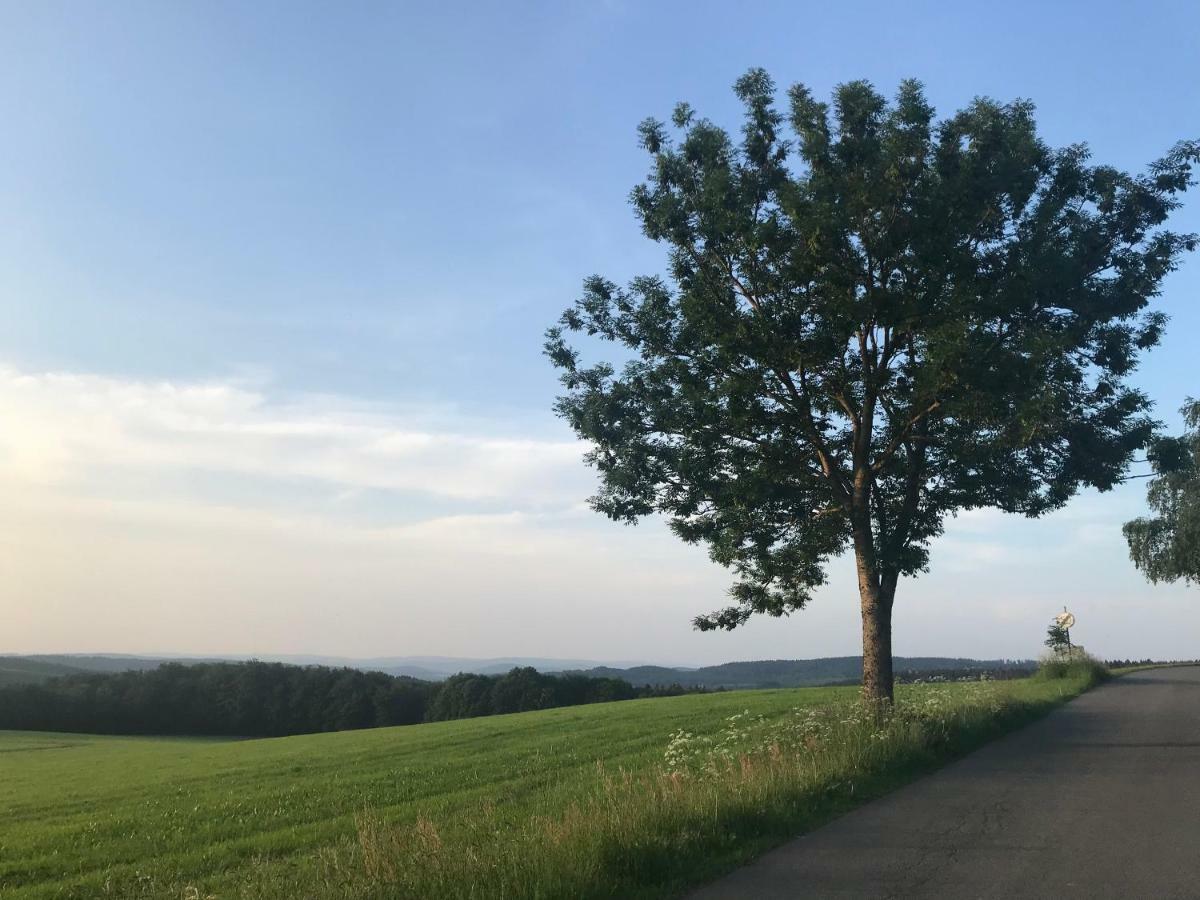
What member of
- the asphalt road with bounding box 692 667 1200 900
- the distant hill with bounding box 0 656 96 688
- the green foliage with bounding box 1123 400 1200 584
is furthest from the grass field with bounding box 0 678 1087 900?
the distant hill with bounding box 0 656 96 688

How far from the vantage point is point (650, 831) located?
751cm

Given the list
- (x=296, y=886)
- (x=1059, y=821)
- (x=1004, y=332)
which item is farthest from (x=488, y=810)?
(x=1004, y=332)

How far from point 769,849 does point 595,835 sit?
5.42 ft

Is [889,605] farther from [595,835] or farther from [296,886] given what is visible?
[296,886]

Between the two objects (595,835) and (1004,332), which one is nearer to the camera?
(595,835)

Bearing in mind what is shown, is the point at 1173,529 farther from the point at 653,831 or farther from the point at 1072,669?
the point at 653,831

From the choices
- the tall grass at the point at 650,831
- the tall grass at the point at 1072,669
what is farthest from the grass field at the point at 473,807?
the tall grass at the point at 1072,669

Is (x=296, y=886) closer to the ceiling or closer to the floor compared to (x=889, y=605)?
closer to the floor

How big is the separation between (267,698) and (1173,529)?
212 ft

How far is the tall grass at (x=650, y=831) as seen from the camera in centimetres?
638

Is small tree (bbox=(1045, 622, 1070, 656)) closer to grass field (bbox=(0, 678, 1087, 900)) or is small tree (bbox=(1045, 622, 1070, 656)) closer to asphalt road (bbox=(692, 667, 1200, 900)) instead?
grass field (bbox=(0, 678, 1087, 900))

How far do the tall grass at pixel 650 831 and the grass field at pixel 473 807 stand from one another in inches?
0.9

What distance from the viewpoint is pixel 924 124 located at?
50.2 ft

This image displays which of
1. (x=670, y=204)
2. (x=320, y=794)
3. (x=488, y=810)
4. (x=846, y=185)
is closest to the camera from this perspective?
(x=488, y=810)
